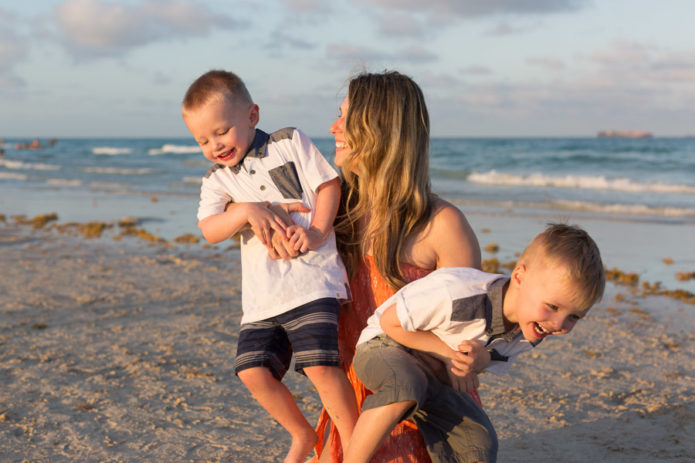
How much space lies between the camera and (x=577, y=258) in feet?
6.91

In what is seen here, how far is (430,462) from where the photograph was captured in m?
2.70

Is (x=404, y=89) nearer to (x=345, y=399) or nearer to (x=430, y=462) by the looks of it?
(x=345, y=399)

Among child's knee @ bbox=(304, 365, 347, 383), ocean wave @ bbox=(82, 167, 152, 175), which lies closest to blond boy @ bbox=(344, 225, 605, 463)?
child's knee @ bbox=(304, 365, 347, 383)

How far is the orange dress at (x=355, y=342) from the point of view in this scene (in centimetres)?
265

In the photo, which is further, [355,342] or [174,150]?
[174,150]

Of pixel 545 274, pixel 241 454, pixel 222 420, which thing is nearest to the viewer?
pixel 545 274

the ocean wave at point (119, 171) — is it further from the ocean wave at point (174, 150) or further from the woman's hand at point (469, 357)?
the woman's hand at point (469, 357)

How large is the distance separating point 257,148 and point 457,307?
1.09m

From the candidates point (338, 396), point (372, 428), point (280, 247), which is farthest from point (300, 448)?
point (280, 247)

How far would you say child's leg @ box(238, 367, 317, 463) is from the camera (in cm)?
260

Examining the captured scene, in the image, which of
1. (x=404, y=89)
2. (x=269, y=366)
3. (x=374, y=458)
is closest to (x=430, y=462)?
(x=374, y=458)

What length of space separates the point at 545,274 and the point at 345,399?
911 millimetres

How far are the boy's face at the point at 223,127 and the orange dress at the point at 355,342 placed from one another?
685 millimetres

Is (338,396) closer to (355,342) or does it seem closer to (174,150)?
(355,342)
